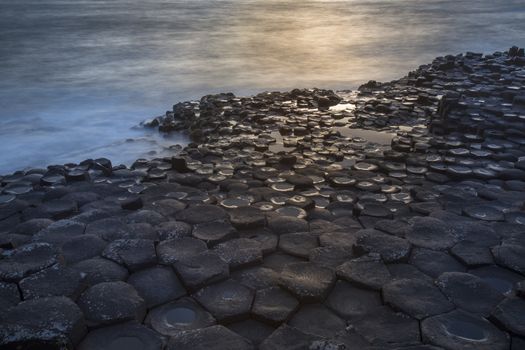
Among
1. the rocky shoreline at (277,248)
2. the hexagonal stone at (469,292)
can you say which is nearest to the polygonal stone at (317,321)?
the rocky shoreline at (277,248)

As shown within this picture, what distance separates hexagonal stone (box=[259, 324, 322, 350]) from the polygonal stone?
11 cm

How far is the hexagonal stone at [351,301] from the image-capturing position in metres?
2.81

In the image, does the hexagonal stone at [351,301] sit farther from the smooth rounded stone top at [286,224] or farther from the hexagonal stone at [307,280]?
the smooth rounded stone top at [286,224]

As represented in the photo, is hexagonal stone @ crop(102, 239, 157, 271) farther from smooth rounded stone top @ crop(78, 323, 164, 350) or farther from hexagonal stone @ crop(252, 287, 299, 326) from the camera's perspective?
hexagonal stone @ crop(252, 287, 299, 326)

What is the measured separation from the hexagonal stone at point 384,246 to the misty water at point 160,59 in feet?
16.3

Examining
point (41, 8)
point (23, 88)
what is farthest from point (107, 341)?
point (41, 8)

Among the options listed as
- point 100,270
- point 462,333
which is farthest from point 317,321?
point 100,270

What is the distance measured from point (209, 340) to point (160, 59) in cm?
1653

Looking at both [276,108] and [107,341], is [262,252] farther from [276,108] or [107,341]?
[276,108]

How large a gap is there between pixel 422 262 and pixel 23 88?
13.6 m

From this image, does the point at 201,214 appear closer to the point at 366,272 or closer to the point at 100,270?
the point at 100,270

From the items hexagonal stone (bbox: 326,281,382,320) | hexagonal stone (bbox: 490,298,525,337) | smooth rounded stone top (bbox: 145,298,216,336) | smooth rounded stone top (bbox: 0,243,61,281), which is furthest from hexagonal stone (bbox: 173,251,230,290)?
hexagonal stone (bbox: 490,298,525,337)

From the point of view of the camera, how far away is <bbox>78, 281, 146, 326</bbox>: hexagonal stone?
8.74 feet

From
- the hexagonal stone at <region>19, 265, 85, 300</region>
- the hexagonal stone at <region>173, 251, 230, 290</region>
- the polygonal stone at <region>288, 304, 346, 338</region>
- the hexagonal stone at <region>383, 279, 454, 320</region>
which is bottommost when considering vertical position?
the polygonal stone at <region>288, 304, 346, 338</region>
